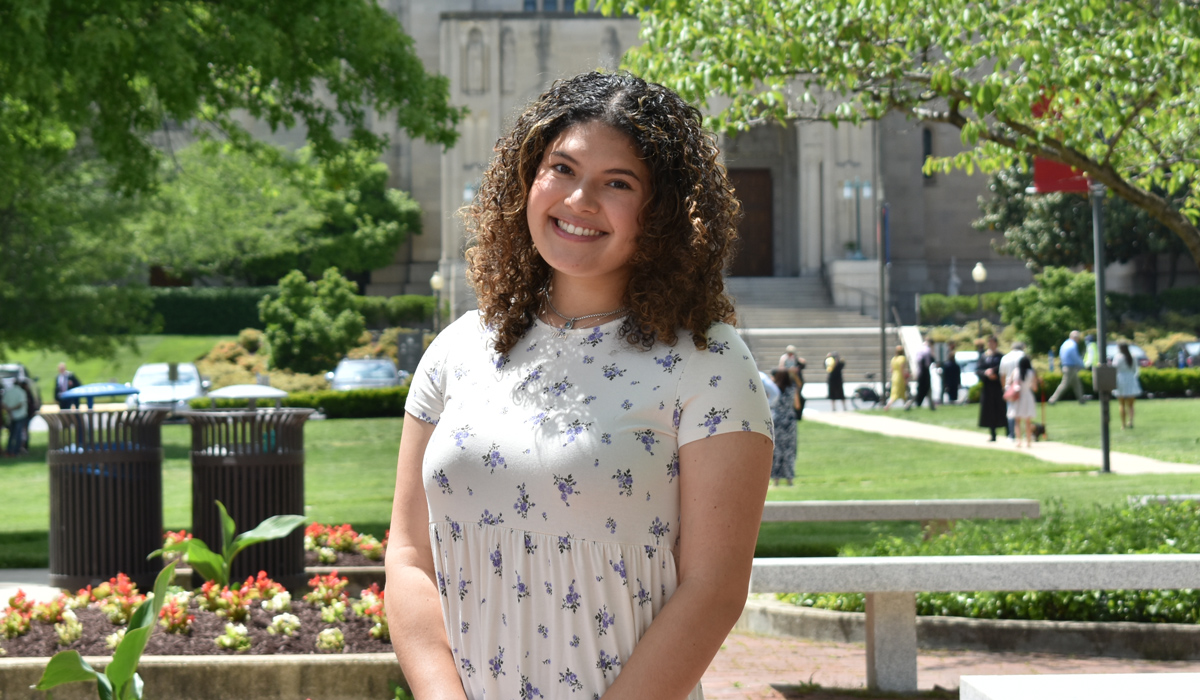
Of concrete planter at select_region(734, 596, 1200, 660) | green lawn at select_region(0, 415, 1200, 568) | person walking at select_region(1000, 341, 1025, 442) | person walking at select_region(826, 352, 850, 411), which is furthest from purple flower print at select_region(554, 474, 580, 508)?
person walking at select_region(826, 352, 850, 411)

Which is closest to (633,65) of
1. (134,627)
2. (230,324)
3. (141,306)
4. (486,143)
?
(134,627)

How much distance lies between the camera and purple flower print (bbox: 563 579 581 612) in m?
2.19

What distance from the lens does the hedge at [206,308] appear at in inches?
2019

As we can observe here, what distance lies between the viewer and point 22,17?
977 cm

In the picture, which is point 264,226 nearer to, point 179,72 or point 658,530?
point 179,72

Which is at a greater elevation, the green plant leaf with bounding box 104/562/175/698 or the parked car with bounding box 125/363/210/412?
the green plant leaf with bounding box 104/562/175/698

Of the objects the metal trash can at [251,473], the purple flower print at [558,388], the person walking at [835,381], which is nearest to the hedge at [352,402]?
the person walking at [835,381]

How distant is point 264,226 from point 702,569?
49.2m

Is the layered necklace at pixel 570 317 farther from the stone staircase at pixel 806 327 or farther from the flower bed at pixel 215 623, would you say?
Result: the stone staircase at pixel 806 327

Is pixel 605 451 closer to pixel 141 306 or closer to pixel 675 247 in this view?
pixel 675 247

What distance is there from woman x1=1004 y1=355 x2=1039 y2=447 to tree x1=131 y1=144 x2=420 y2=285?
72.2 ft

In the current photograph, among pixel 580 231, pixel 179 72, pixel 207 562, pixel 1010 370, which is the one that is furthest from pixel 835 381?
pixel 580 231

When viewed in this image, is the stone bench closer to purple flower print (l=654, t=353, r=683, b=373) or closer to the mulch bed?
the mulch bed

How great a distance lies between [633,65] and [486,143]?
37222 mm
